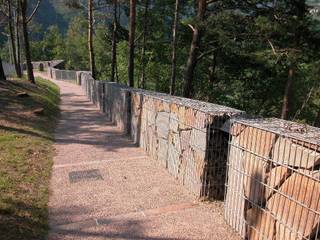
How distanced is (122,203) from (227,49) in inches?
502

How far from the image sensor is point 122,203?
532 cm

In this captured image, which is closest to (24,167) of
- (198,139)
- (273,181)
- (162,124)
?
(162,124)

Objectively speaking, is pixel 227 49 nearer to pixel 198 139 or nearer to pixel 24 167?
pixel 198 139

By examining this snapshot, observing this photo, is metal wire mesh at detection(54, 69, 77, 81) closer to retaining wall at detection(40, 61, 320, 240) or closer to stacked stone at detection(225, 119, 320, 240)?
retaining wall at detection(40, 61, 320, 240)

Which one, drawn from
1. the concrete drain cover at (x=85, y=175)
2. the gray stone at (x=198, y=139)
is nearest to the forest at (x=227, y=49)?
the gray stone at (x=198, y=139)

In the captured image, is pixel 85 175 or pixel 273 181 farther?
pixel 85 175

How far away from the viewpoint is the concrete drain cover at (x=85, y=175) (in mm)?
6363

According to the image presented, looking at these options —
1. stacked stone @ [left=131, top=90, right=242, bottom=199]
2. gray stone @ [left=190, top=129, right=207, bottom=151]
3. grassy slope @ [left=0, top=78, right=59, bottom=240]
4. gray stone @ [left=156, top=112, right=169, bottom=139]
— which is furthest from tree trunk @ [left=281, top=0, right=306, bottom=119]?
grassy slope @ [left=0, top=78, right=59, bottom=240]

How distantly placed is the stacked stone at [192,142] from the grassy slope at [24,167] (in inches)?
90.5

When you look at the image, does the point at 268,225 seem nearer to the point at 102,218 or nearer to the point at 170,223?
the point at 170,223

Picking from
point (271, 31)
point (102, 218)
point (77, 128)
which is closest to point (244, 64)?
point (271, 31)

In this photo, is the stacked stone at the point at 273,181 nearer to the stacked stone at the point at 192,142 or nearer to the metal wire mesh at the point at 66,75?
the stacked stone at the point at 192,142

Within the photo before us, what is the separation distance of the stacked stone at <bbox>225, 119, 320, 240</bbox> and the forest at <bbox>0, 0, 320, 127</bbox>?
779 millimetres

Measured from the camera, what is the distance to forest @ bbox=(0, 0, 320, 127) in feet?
43.5
